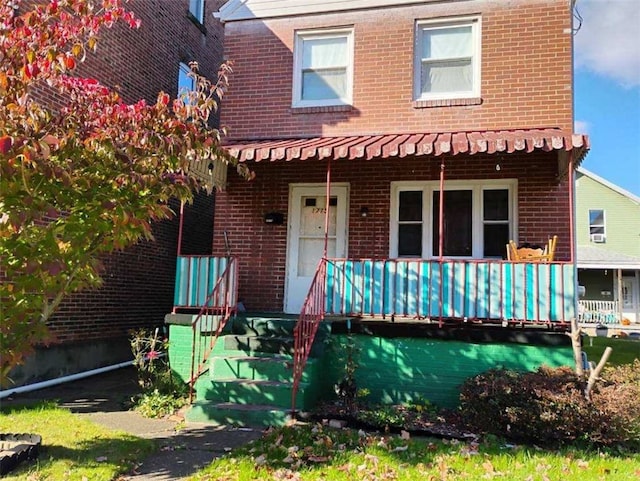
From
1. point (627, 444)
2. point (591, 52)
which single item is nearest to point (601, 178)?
point (591, 52)

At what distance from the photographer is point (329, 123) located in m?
8.78

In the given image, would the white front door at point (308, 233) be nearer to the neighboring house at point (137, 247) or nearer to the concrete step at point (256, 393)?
the concrete step at point (256, 393)

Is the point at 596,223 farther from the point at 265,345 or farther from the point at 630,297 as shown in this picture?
the point at 265,345

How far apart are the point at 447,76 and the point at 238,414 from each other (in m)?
6.21

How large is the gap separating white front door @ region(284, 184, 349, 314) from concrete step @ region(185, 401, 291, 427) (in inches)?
107

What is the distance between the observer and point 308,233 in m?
8.80

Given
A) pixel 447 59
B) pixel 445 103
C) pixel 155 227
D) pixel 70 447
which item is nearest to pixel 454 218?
pixel 445 103

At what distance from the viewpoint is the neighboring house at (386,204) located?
646 cm

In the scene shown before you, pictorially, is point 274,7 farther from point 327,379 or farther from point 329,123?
point 327,379

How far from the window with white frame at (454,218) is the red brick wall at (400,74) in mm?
984

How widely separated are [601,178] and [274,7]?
22302 mm

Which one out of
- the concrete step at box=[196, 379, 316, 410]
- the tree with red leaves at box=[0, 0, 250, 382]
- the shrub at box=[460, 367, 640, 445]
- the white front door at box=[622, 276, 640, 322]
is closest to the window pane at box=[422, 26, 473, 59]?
the tree with red leaves at box=[0, 0, 250, 382]

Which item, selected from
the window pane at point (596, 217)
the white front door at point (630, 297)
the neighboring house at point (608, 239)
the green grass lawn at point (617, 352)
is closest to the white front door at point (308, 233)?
the green grass lawn at point (617, 352)

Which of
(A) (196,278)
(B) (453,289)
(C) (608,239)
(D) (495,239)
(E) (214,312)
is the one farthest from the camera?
(C) (608,239)
